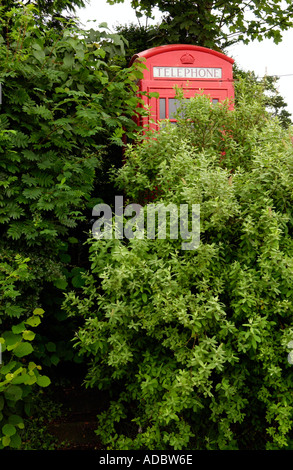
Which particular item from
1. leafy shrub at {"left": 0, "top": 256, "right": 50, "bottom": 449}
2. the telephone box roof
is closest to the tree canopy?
the telephone box roof

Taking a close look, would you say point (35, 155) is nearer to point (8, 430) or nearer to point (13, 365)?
point (13, 365)

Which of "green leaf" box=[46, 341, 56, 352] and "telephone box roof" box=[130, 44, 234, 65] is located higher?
"telephone box roof" box=[130, 44, 234, 65]

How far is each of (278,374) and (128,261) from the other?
127cm

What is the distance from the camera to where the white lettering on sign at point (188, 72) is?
A: 202 inches

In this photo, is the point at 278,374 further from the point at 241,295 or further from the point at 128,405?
the point at 128,405

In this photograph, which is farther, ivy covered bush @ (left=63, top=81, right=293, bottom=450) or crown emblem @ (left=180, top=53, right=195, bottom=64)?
crown emblem @ (left=180, top=53, right=195, bottom=64)

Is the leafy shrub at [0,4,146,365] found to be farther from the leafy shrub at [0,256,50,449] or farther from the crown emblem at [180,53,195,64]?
the crown emblem at [180,53,195,64]

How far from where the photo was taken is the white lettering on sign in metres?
5.12

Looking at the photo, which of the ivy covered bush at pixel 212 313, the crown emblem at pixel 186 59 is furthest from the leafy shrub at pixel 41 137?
the crown emblem at pixel 186 59

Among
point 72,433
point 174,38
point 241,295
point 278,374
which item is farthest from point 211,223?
point 174,38

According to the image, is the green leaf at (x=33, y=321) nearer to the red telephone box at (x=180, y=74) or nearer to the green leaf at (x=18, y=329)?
the green leaf at (x=18, y=329)

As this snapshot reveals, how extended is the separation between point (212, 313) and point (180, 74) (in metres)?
3.50

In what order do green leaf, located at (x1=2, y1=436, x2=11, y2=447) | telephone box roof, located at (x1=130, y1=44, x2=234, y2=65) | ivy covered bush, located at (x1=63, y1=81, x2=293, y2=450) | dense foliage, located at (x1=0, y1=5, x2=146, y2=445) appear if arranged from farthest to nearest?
telephone box roof, located at (x1=130, y1=44, x2=234, y2=65), dense foliage, located at (x1=0, y1=5, x2=146, y2=445), green leaf, located at (x1=2, y1=436, x2=11, y2=447), ivy covered bush, located at (x1=63, y1=81, x2=293, y2=450)

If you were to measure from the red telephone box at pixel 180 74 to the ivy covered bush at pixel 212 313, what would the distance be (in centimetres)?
192
